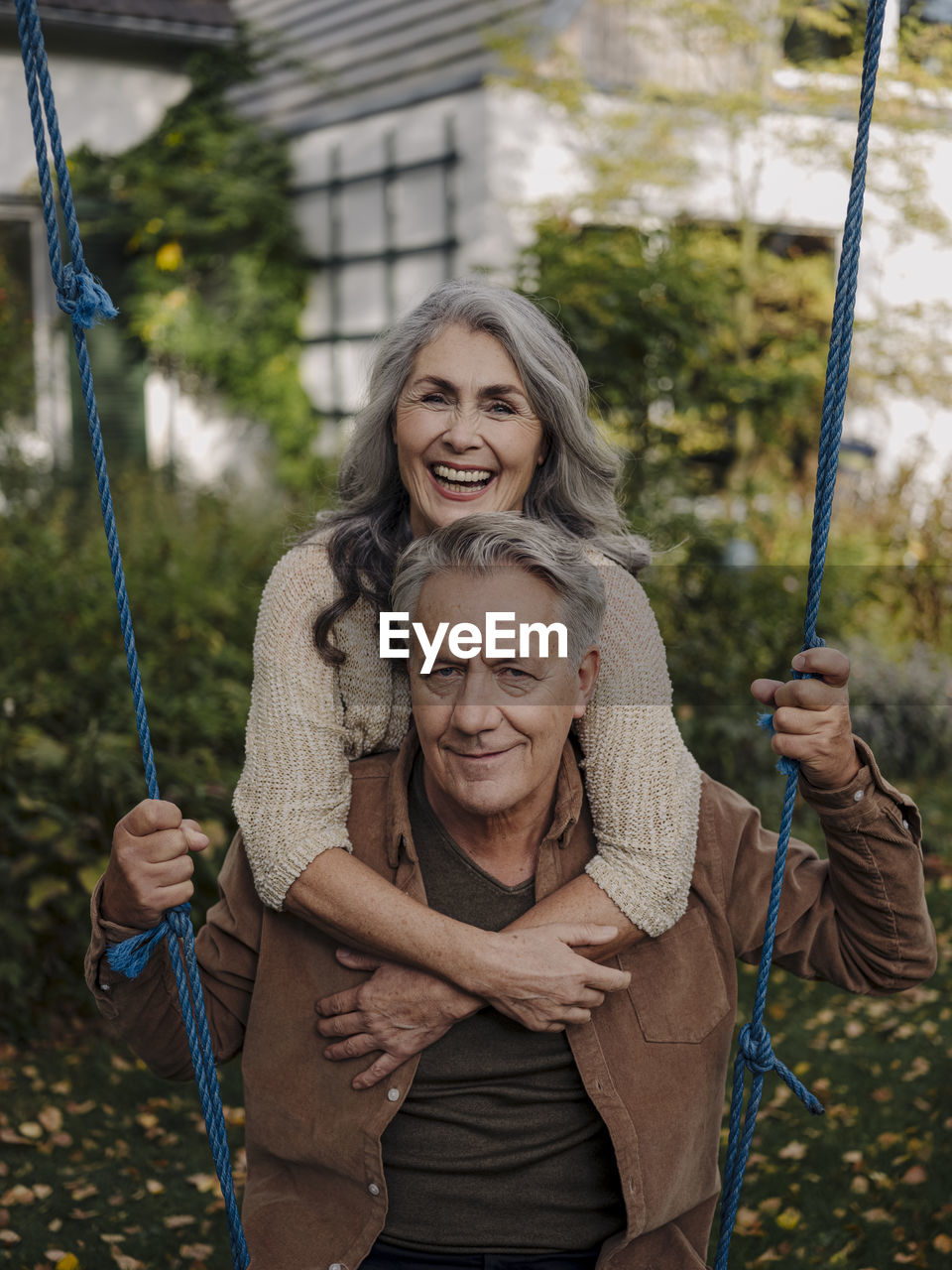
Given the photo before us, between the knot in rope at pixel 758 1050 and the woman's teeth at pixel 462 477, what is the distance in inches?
34.9

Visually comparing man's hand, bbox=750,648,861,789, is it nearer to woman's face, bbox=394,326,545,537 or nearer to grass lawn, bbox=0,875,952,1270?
woman's face, bbox=394,326,545,537

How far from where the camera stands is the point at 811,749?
1.73m

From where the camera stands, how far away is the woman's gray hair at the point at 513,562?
184 cm

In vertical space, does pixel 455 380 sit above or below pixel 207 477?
above

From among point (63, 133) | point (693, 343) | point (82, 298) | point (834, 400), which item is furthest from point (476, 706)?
point (63, 133)

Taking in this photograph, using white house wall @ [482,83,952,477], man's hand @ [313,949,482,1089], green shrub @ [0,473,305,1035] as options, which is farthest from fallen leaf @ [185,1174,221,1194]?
white house wall @ [482,83,952,477]

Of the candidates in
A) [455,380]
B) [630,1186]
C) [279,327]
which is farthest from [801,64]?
[630,1186]

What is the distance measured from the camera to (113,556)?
68.1 inches

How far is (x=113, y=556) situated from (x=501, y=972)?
0.75m

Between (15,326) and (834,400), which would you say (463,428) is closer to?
(834,400)

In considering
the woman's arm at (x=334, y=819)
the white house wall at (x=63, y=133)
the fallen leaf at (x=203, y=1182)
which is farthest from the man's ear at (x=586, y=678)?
the white house wall at (x=63, y=133)

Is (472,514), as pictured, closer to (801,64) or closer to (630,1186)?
(630,1186)

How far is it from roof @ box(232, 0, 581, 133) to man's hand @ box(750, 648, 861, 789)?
749cm

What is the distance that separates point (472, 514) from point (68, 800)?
9.45ft
